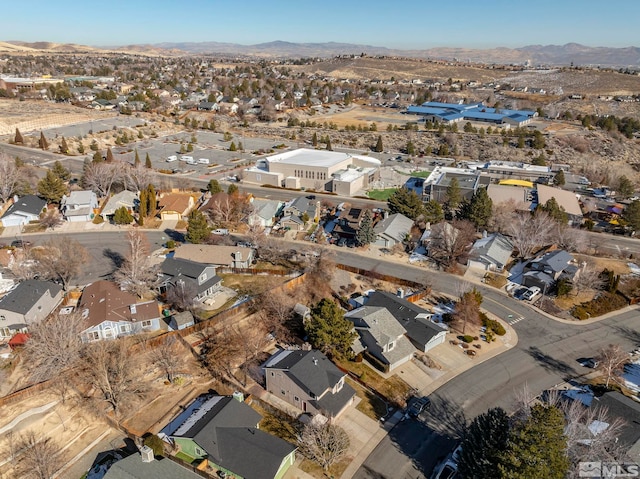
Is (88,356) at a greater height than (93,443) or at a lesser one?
greater

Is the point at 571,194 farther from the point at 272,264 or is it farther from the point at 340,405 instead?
the point at 340,405

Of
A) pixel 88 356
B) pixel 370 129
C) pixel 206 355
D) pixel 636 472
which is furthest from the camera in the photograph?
pixel 370 129

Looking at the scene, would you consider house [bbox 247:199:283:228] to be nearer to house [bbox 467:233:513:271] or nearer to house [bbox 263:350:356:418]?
house [bbox 467:233:513:271]

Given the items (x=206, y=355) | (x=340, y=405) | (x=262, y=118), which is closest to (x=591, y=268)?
(x=340, y=405)

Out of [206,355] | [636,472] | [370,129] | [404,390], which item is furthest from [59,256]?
[370,129]

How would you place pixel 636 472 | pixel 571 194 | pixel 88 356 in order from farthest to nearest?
pixel 571 194, pixel 88 356, pixel 636 472

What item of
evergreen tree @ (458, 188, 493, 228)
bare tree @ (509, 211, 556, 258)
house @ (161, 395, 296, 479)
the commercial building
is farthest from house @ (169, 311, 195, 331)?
the commercial building

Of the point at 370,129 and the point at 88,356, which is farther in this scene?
the point at 370,129

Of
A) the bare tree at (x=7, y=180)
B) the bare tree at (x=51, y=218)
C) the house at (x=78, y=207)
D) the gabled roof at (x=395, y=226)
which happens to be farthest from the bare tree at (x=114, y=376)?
the bare tree at (x=7, y=180)
